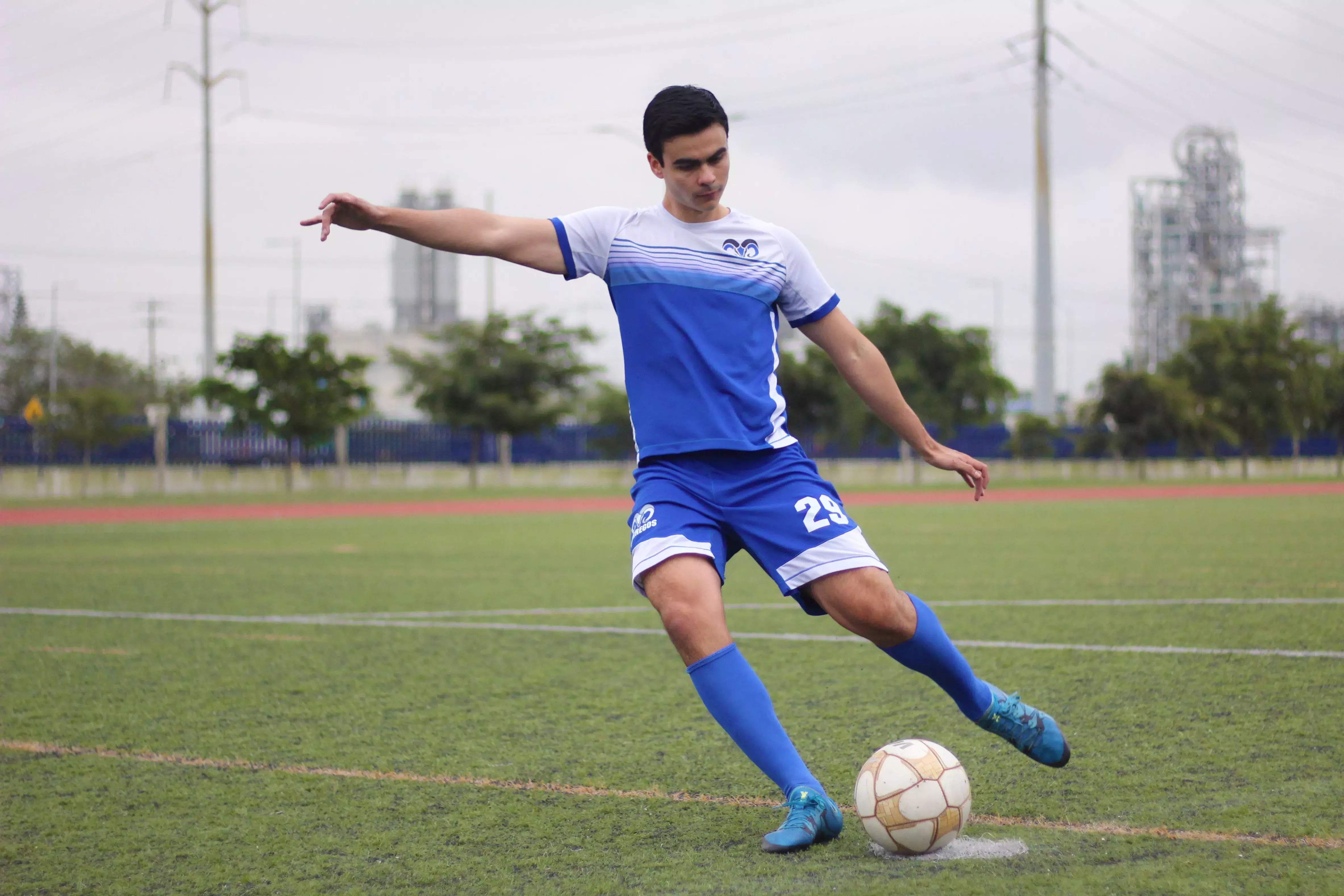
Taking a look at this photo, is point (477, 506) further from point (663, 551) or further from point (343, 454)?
point (663, 551)

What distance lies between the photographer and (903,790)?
3293mm

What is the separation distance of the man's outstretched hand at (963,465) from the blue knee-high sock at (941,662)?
0.42 metres

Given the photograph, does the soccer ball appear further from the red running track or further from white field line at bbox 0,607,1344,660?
the red running track

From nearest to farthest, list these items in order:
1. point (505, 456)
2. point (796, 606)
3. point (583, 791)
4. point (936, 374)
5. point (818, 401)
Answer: point (583, 791) < point (796, 606) < point (936, 374) < point (505, 456) < point (818, 401)

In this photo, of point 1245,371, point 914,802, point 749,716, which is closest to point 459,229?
point 749,716

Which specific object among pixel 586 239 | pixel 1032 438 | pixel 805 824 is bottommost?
pixel 805 824

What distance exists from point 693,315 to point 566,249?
0.42 meters

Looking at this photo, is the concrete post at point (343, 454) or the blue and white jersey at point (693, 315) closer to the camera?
the blue and white jersey at point (693, 315)

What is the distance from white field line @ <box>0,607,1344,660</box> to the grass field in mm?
121

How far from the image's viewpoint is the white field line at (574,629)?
638cm

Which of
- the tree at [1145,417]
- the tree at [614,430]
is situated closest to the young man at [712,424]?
the tree at [614,430]

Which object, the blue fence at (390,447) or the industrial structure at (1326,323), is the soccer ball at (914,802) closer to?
the blue fence at (390,447)

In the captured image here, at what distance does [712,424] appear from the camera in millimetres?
3551

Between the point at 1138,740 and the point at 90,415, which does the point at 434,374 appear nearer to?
the point at 90,415
